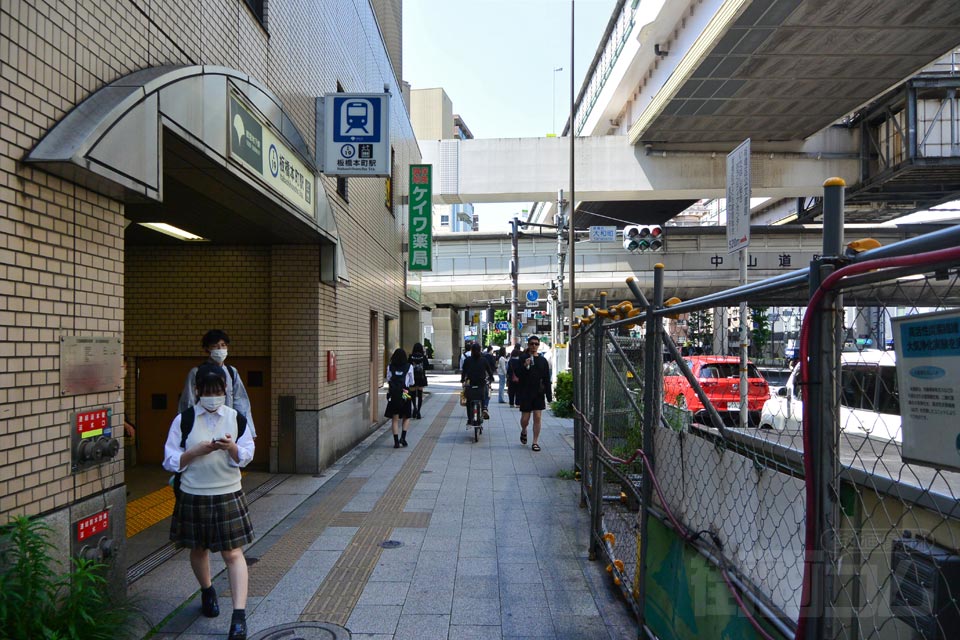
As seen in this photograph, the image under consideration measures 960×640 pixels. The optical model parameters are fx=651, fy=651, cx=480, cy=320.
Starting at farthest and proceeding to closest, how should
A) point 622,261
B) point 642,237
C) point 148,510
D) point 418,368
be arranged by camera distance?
point 622,261 < point 642,237 < point 418,368 < point 148,510

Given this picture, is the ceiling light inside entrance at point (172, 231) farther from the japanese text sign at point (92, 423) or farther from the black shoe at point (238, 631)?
the black shoe at point (238, 631)

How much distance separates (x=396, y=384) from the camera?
36.2 feet

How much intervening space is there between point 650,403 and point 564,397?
12129 millimetres

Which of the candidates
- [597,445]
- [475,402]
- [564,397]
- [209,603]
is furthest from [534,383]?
[209,603]

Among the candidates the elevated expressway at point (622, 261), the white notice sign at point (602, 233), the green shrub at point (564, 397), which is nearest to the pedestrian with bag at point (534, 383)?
the green shrub at point (564, 397)

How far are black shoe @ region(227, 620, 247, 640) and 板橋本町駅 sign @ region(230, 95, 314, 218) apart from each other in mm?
3564

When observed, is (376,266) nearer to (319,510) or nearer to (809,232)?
(319,510)

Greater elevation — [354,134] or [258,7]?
[258,7]

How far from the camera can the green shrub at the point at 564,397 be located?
1530 cm

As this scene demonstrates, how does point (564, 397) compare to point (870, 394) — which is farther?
point (564, 397)

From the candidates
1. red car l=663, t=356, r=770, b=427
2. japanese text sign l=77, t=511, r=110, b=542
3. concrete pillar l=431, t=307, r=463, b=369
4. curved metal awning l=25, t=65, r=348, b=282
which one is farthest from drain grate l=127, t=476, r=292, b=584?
concrete pillar l=431, t=307, r=463, b=369

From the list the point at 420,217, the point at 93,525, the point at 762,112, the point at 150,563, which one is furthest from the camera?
the point at 420,217

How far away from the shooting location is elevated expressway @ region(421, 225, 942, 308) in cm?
2352

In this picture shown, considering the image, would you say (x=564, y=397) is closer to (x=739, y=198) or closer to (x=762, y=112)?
(x=739, y=198)
